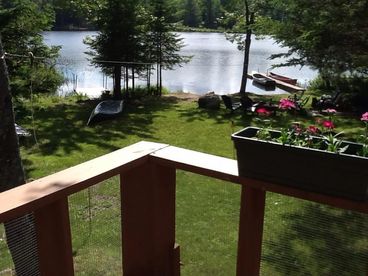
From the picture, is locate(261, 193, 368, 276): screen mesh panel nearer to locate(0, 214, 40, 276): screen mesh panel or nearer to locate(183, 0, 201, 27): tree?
locate(0, 214, 40, 276): screen mesh panel

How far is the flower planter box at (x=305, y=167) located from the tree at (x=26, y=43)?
8.26 meters

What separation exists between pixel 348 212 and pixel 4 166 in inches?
116

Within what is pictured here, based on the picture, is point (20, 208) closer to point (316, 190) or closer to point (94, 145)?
point (316, 190)

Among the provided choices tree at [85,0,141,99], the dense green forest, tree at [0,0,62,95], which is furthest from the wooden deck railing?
the dense green forest

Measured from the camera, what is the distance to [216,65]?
117ft

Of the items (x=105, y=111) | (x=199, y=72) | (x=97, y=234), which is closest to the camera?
(x=97, y=234)

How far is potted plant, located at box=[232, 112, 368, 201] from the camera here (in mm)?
1459

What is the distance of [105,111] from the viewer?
14.0m

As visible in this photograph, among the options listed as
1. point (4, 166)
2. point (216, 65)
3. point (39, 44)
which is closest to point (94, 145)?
point (39, 44)

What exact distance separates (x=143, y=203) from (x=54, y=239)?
0.47 metres

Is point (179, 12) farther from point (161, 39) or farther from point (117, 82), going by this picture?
point (117, 82)

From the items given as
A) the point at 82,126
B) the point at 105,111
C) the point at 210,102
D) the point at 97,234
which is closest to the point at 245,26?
the point at 210,102

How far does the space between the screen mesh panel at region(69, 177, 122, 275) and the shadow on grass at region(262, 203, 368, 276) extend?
27.2 inches

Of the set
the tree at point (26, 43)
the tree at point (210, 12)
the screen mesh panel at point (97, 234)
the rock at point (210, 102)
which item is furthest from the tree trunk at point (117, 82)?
the tree at point (210, 12)
